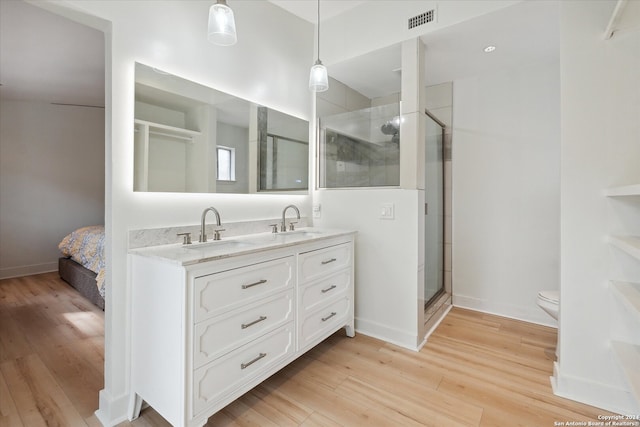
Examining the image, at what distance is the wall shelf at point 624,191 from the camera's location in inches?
46.1

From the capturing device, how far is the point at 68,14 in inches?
56.5

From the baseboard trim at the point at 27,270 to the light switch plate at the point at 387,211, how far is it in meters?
5.23

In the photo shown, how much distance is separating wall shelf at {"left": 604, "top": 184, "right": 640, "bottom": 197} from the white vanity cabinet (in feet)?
5.12

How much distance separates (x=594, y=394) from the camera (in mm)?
1602

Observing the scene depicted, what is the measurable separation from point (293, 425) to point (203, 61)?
2.20 m

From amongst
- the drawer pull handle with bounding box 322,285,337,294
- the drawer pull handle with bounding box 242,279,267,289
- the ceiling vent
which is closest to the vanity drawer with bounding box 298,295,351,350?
the drawer pull handle with bounding box 322,285,337,294

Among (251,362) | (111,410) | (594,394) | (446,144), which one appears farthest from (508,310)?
(111,410)

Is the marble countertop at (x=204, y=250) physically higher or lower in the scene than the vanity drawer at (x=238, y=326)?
higher

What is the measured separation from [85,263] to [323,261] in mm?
3067

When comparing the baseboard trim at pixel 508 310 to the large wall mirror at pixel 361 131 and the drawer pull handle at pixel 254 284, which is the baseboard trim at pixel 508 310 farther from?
the drawer pull handle at pixel 254 284

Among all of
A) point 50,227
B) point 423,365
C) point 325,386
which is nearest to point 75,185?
point 50,227

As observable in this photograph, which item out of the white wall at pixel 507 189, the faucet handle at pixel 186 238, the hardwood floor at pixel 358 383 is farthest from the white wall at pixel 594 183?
the faucet handle at pixel 186 238

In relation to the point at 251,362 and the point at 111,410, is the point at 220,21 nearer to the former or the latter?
the point at 251,362

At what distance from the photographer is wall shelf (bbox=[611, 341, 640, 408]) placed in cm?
120
